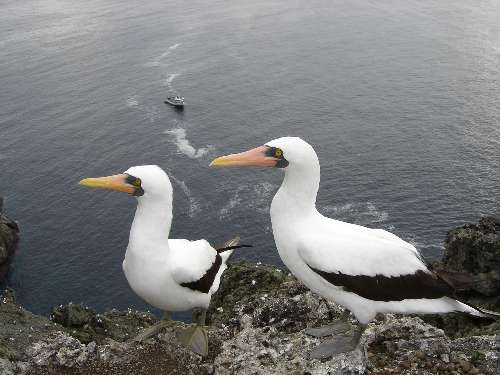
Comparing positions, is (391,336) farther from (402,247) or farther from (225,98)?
(225,98)

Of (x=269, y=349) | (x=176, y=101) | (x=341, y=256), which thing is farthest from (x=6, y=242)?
(x=341, y=256)

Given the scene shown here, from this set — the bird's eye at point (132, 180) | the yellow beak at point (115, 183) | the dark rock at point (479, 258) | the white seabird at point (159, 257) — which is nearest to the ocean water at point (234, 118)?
the dark rock at point (479, 258)

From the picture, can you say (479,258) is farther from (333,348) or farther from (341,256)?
(341,256)

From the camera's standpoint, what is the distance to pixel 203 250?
1552cm

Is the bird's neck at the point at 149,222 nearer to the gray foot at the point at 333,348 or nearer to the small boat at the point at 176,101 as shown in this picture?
the gray foot at the point at 333,348

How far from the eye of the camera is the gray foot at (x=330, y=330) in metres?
14.2

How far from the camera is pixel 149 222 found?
1371 centimetres

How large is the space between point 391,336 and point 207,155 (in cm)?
8535

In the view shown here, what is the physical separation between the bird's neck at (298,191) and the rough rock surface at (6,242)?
73032 millimetres

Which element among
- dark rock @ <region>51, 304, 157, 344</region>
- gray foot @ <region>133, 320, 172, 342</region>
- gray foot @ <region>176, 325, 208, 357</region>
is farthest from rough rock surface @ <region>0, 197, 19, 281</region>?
gray foot @ <region>176, 325, 208, 357</region>

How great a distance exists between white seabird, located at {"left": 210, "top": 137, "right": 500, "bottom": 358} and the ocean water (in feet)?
190

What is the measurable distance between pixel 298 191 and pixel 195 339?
5095 millimetres

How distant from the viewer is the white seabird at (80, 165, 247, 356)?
1344 cm

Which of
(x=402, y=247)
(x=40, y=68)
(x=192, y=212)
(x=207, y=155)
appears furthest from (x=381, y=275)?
(x=40, y=68)
